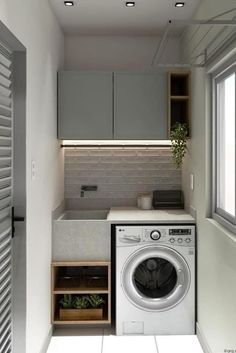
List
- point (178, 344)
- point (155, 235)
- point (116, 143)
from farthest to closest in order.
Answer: point (116, 143) < point (155, 235) < point (178, 344)

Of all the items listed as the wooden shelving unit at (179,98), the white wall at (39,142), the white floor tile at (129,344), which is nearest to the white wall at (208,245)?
the wooden shelving unit at (179,98)

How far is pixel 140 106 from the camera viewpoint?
12.2 ft

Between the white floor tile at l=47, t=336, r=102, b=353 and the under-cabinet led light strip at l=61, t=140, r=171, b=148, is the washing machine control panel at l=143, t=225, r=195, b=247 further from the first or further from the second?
the under-cabinet led light strip at l=61, t=140, r=171, b=148

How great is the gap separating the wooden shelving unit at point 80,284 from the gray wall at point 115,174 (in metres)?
0.70

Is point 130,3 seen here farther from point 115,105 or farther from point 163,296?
point 163,296

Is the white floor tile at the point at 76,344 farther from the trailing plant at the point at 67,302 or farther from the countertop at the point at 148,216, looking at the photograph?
the countertop at the point at 148,216

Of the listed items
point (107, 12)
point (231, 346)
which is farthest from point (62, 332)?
point (107, 12)

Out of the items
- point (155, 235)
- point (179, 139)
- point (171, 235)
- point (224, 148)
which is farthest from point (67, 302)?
point (224, 148)

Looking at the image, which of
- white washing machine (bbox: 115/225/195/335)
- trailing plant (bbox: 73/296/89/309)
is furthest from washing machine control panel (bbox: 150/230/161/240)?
trailing plant (bbox: 73/296/89/309)

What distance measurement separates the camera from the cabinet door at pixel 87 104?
12.2 ft

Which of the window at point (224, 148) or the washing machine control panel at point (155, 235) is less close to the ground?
the window at point (224, 148)

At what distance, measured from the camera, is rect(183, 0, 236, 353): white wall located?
7.76 ft

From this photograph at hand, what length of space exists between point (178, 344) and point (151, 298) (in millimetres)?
408

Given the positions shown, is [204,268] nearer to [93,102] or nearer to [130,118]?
[130,118]
